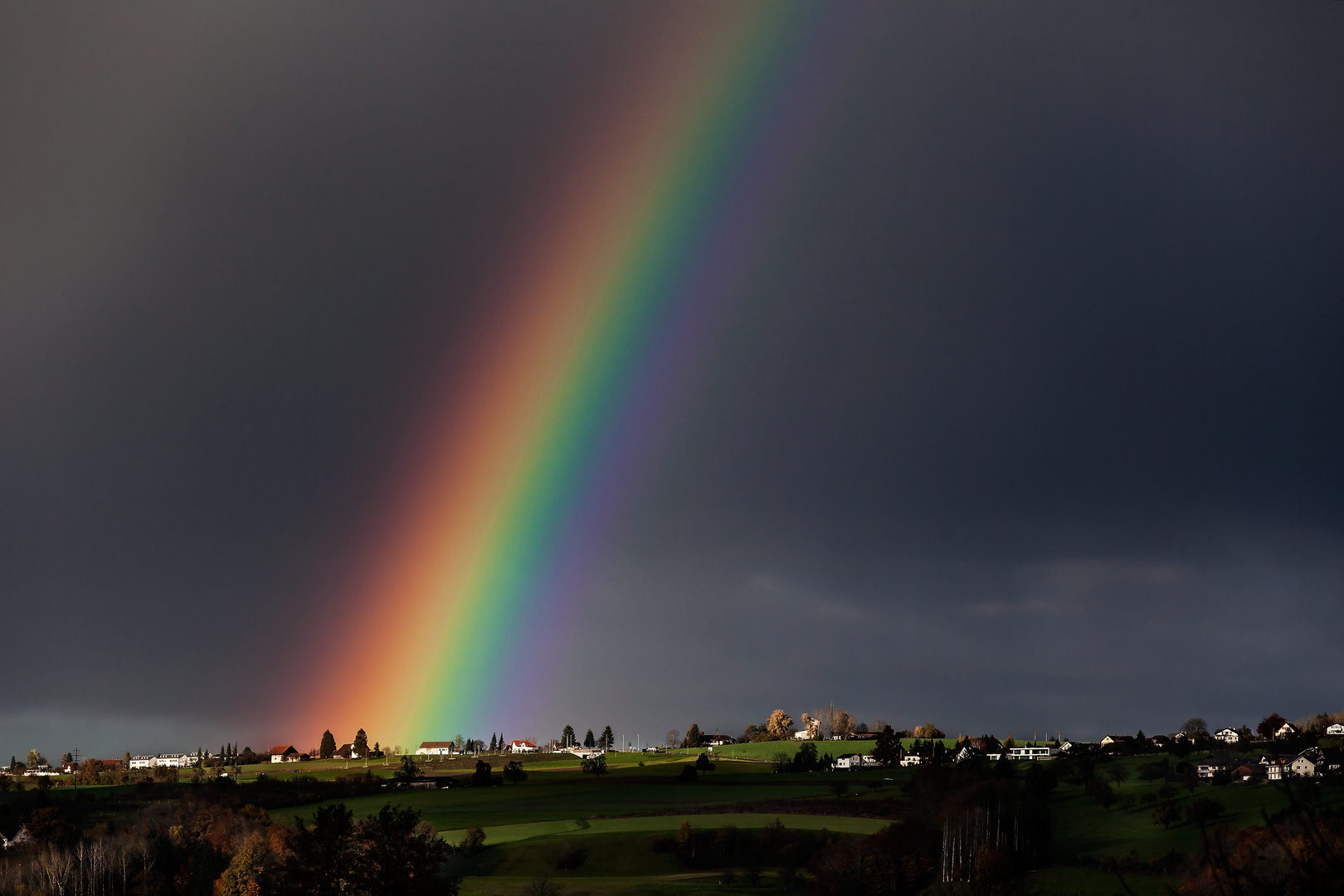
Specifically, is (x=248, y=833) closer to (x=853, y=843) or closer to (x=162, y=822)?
(x=162, y=822)

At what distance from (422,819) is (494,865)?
77.3 ft

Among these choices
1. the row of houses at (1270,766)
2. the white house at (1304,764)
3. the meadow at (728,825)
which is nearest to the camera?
the meadow at (728,825)

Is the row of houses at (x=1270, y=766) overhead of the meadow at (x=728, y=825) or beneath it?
overhead

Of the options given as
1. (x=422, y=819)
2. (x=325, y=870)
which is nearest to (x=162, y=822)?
(x=422, y=819)

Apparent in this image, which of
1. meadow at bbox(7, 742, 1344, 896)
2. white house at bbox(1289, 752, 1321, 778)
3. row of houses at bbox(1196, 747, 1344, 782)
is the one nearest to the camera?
meadow at bbox(7, 742, 1344, 896)

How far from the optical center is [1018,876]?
111062 millimetres

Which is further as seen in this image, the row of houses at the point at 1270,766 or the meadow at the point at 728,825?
the row of houses at the point at 1270,766

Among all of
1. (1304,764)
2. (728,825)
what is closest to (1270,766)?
(1304,764)

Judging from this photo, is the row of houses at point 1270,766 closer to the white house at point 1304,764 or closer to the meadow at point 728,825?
the white house at point 1304,764

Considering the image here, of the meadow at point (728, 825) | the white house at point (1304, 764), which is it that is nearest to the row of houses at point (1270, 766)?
the white house at point (1304, 764)

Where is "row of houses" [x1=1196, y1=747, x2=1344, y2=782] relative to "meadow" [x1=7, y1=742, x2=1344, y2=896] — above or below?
above

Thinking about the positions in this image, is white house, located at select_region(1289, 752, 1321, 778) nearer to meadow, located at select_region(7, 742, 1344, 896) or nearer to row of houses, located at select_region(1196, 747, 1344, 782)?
row of houses, located at select_region(1196, 747, 1344, 782)

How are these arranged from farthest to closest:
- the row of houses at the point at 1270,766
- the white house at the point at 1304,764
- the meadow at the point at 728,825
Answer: the white house at the point at 1304,764
the row of houses at the point at 1270,766
the meadow at the point at 728,825

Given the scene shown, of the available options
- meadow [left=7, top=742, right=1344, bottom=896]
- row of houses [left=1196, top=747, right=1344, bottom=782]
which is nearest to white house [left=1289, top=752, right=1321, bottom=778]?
row of houses [left=1196, top=747, right=1344, bottom=782]
